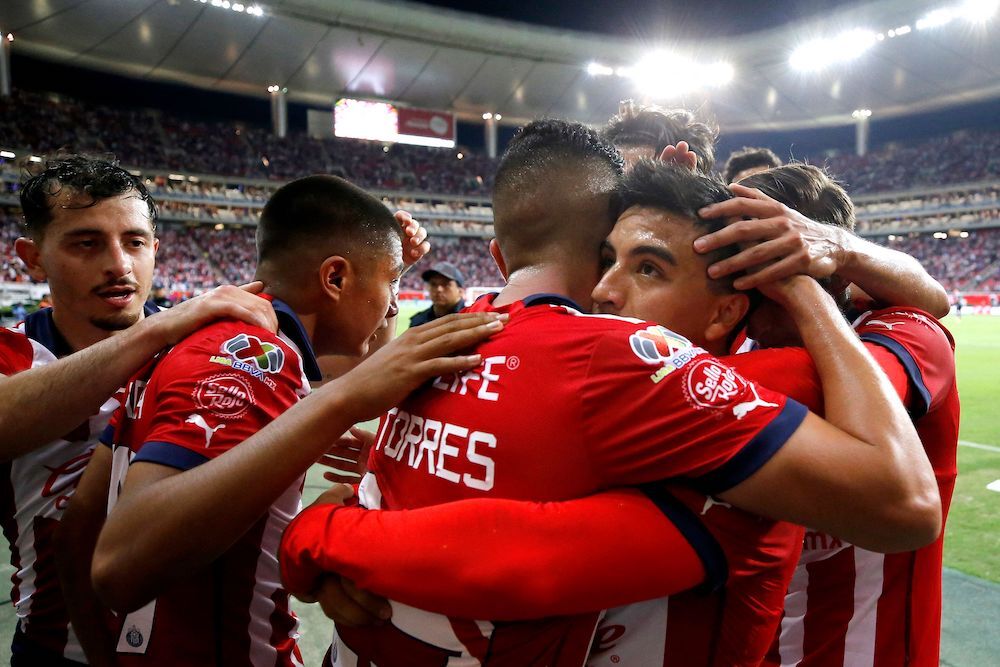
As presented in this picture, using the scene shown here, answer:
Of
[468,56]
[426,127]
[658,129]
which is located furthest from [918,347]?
[426,127]

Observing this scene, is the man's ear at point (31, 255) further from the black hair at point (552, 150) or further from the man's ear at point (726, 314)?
the man's ear at point (726, 314)

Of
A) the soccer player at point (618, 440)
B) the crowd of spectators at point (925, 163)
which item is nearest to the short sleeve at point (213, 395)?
the soccer player at point (618, 440)

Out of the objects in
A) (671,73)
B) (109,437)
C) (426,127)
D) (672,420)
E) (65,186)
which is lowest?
(109,437)

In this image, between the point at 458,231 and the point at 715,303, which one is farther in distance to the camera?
the point at 458,231

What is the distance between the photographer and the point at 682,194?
1.38m

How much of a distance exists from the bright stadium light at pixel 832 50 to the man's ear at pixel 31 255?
4123cm

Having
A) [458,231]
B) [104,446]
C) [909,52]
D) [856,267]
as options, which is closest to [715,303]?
[856,267]

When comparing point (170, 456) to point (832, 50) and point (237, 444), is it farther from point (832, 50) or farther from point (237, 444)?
point (832, 50)

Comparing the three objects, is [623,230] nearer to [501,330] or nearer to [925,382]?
[501,330]

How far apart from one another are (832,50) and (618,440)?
43004 mm

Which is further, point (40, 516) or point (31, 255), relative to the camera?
point (31, 255)

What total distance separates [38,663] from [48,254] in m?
1.35

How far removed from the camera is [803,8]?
113ft

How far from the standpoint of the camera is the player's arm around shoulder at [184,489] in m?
1.14
